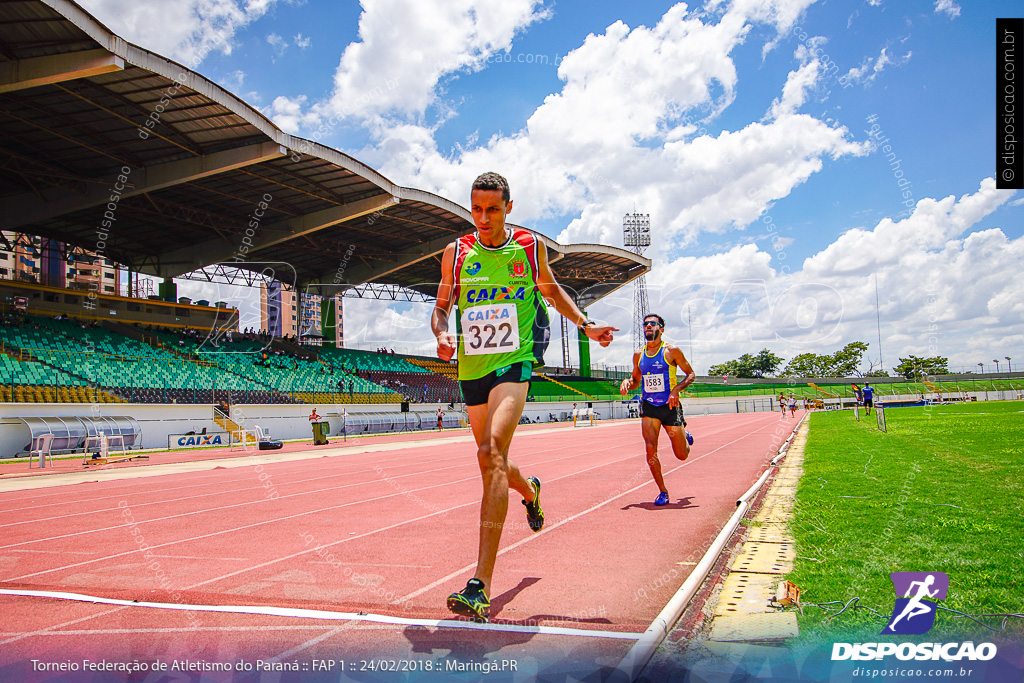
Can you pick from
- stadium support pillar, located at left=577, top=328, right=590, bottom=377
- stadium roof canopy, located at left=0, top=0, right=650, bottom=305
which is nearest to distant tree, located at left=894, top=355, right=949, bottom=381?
stadium support pillar, located at left=577, top=328, right=590, bottom=377

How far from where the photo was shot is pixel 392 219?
3900 cm

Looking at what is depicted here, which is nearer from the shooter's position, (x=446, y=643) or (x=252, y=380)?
(x=446, y=643)

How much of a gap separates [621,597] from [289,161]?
29397mm

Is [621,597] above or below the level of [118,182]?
below

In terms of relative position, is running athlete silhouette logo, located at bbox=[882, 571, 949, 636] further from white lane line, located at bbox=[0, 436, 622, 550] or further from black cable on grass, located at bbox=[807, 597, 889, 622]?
white lane line, located at bbox=[0, 436, 622, 550]

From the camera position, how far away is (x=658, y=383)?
7.75 m

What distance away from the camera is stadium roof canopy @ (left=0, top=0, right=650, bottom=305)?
1998 cm

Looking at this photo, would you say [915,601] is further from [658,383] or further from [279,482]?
[279,482]

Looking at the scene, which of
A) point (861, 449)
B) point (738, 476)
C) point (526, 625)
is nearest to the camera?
point (526, 625)

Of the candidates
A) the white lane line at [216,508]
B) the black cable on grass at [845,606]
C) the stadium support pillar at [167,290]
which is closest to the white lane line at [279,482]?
the white lane line at [216,508]

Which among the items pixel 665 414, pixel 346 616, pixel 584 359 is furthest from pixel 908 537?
pixel 584 359

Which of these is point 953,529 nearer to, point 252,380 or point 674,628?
point 674,628

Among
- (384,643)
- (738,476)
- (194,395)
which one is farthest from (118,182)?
(384,643)

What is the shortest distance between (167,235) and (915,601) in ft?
142
